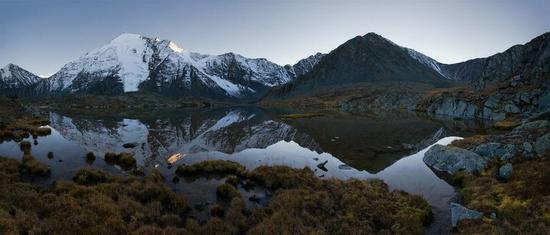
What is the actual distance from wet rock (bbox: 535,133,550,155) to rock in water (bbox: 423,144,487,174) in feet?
15.9

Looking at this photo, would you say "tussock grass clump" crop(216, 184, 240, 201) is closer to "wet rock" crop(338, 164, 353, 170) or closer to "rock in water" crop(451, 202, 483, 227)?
"rock in water" crop(451, 202, 483, 227)

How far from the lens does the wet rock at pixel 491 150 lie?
110ft

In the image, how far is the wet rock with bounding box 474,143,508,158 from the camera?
33.6m

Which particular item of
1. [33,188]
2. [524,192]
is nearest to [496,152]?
[524,192]

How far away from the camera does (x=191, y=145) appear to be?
51.3 m

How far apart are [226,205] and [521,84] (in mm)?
112583

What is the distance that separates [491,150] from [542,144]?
4.14 meters

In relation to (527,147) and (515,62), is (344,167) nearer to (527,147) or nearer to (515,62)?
(527,147)

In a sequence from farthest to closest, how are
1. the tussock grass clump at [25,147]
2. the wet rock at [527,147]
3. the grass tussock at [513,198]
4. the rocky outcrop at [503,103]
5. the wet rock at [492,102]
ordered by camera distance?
the wet rock at [492,102] < the rocky outcrop at [503,103] < the tussock grass clump at [25,147] < the wet rock at [527,147] < the grass tussock at [513,198]

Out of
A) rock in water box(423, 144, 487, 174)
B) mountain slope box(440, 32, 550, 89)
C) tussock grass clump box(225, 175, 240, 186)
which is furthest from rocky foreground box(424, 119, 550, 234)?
mountain slope box(440, 32, 550, 89)

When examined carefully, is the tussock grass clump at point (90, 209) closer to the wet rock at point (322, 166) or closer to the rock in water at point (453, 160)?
the wet rock at point (322, 166)

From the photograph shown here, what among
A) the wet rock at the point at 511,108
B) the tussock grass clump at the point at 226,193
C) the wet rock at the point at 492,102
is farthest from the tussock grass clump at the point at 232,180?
the wet rock at the point at 492,102

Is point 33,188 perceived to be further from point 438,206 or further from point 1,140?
point 1,140

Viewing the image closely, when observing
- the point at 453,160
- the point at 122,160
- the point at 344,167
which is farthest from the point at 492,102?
the point at 122,160
